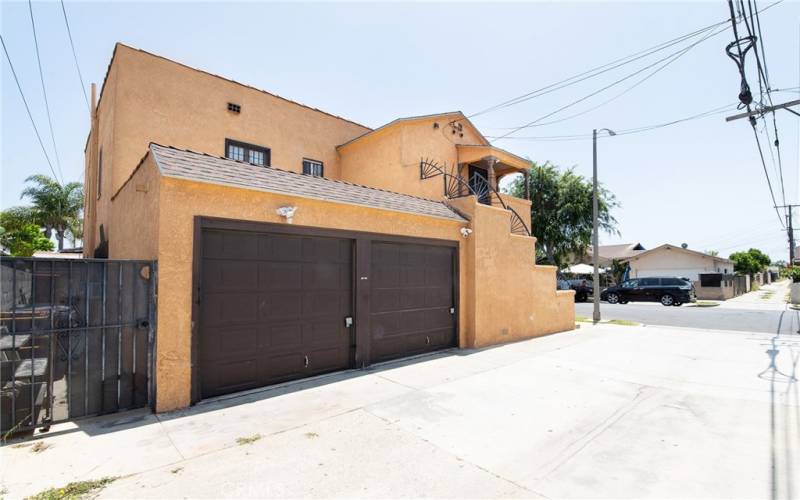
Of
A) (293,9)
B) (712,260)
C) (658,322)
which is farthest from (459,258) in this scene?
(712,260)

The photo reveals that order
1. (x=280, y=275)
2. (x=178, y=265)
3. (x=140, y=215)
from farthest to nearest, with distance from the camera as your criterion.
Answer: (x=280, y=275), (x=140, y=215), (x=178, y=265)

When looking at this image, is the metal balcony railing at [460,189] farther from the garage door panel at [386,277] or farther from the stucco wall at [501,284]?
the garage door panel at [386,277]

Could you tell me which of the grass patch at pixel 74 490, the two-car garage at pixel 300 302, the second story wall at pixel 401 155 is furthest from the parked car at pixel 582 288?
the grass patch at pixel 74 490

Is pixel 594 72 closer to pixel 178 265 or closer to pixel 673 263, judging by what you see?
pixel 178 265

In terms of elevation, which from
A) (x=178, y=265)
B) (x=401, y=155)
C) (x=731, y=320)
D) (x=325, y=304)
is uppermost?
(x=401, y=155)

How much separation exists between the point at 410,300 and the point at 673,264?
37672 millimetres

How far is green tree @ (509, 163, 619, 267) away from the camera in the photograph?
29562mm

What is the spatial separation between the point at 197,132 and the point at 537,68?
11452mm

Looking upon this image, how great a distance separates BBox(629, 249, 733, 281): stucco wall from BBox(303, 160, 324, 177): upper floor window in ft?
117

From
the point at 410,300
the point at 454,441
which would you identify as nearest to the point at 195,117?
the point at 410,300

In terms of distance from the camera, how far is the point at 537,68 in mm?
12961

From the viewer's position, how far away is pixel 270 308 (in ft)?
20.6

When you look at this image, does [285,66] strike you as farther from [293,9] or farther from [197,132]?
[197,132]

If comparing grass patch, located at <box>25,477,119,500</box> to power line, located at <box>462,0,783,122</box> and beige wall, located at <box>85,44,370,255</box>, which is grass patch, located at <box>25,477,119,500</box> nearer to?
beige wall, located at <box>85,44,370,255</box>
